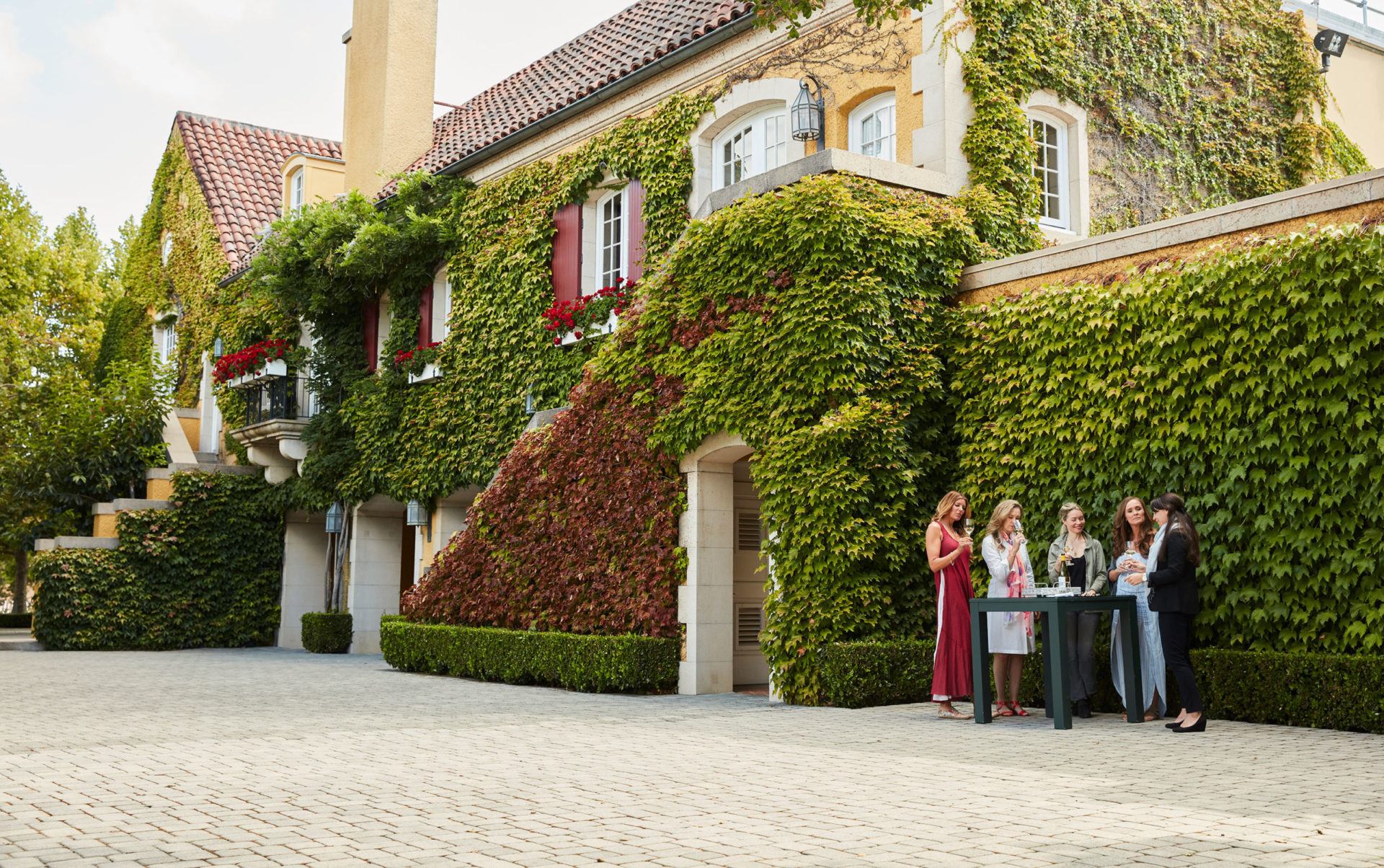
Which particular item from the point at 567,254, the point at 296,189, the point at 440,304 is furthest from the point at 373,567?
the point at 296,189

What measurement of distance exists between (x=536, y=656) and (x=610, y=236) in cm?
644

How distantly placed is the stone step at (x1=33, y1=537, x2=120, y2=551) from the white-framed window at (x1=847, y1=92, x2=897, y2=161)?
16587mm

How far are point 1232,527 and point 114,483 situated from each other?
76.0 ft

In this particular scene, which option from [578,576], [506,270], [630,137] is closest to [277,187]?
[506,270]

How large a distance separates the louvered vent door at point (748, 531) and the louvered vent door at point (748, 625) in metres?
0.70

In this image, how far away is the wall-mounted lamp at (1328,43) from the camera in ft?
55.9

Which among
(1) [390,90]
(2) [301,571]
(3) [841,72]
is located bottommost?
(2) [301,571]

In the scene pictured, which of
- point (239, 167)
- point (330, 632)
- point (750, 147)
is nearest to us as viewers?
point (750, 147)

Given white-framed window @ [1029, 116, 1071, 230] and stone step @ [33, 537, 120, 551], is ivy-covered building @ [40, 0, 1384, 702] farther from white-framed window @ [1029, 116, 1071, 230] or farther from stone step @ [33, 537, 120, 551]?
stone step @ [33, 537, 120, 551]

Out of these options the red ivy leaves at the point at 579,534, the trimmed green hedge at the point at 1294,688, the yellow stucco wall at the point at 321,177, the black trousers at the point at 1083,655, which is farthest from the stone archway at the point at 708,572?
the yellow stucco wall at the point at 321,177

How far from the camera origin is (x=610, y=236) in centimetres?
1734

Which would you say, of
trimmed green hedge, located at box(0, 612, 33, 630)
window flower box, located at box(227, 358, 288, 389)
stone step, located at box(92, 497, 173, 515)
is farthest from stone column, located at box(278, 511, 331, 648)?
trimmed green hedge, located at box(0, 612, 33, 630)

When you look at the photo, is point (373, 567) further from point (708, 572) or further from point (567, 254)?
point (708, 572)

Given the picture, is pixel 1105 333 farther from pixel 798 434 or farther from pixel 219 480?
pixel 219 480
